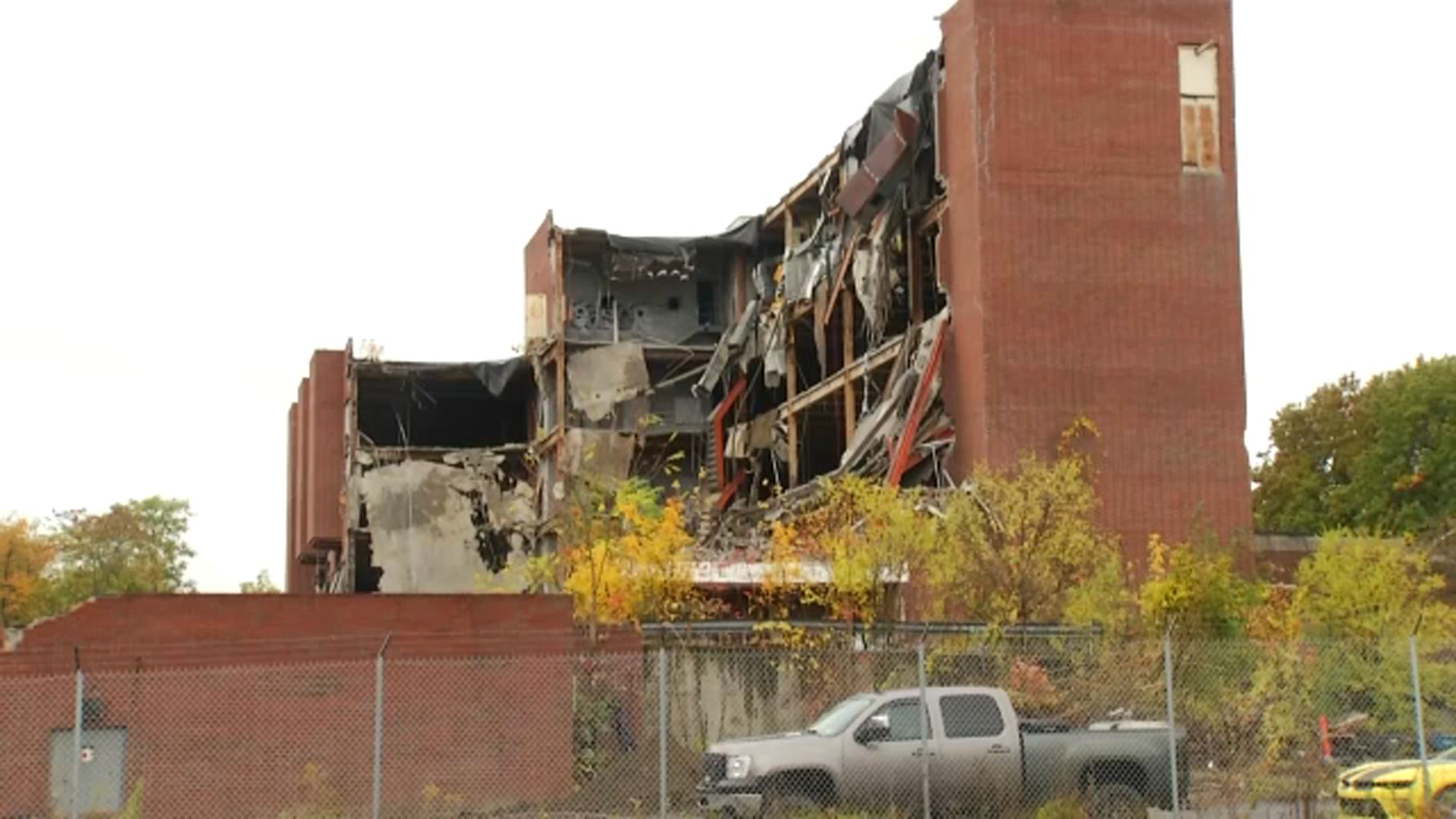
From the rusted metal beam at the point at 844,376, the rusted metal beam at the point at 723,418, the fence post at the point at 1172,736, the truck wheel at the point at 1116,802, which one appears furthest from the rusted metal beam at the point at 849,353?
the fence post at the point at 1172,736

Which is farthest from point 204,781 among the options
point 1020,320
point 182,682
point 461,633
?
point 1020,320

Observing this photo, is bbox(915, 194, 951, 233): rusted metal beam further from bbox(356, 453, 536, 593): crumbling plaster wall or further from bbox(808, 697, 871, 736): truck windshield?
bbox(808, 697, 871, 736): truck windshield

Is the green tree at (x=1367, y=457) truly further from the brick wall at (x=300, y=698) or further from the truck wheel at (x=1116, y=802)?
the truck wheel at (x=1116, y=802)

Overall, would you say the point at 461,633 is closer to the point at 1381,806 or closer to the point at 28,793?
the point at 28,793

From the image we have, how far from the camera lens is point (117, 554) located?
10169 cm

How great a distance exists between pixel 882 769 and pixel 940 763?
0.73 m

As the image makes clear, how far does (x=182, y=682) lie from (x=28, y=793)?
2680mm

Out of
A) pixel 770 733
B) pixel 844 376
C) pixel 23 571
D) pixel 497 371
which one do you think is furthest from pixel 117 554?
pixel 770 733

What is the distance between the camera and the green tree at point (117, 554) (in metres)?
94.6

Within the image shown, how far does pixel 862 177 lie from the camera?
48312 mm

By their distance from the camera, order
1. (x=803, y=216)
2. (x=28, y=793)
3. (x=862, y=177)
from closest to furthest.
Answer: (x=28, y=793) < (x=862, y=177) < (x=803, y=216)

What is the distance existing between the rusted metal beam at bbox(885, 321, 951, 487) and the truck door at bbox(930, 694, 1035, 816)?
22.4m

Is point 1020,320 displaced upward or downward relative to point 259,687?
upward

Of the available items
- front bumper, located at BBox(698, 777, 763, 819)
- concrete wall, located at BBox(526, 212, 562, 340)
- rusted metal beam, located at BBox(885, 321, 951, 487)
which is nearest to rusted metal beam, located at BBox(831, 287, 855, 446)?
rusted metal beam, located at BBox(885, 321, 951, 487)
